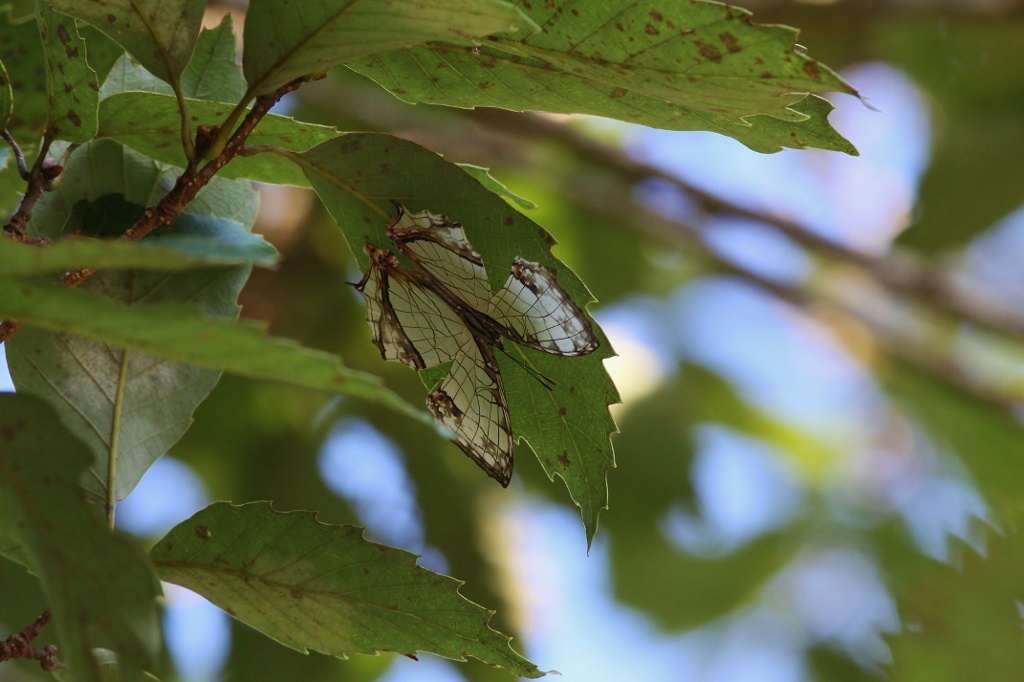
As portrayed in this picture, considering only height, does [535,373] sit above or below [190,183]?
below

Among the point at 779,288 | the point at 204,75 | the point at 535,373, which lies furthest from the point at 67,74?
the point at 779,288

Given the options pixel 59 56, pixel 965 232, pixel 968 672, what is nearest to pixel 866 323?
pixel 965 232

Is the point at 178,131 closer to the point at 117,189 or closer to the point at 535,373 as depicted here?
the point at 117,189

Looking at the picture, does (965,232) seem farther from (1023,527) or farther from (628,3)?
(628,3)

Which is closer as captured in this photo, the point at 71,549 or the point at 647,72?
the point at 71,549

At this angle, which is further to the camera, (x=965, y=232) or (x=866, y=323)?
(x=965, y=232)

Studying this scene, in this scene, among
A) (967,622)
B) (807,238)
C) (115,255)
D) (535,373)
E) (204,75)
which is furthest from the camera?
(967,622)

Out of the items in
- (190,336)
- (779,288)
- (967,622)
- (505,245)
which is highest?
(779,288)

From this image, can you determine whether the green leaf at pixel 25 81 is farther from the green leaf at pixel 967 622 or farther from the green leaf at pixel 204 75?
the green leaf at pixel 967 622
